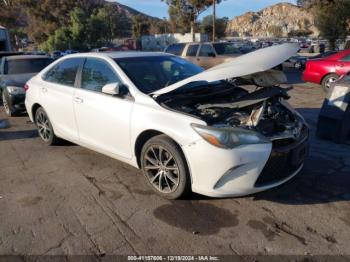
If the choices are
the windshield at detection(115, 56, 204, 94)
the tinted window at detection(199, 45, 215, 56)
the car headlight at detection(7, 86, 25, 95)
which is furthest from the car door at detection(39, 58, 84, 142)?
the tinted window at detection(199, 45, 215, 56)

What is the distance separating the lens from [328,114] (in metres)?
5.91

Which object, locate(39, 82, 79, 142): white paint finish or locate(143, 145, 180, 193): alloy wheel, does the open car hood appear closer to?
locate(143, 145, 180, 193): alloy wheel

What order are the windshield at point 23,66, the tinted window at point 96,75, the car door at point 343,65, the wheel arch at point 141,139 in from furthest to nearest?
the car door at point 343,65 → the windshield at point 23,66 → the tinted window at point 96,75 → the wheel arch at point 141,139

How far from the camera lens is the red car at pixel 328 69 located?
10.7 meters

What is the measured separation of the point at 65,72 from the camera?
554 centimetres

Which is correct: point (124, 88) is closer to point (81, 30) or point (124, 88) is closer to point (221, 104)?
point (221, 104)

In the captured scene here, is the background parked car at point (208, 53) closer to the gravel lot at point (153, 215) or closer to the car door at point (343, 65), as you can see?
the car door at point (343, 65)

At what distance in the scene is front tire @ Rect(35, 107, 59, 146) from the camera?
596 centimetres

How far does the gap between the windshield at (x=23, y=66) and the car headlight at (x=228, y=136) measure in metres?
7.79

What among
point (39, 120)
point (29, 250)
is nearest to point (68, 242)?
point (29, 250)

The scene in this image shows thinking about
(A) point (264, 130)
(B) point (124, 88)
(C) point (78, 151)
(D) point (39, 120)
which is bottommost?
(C) point (78, 151)

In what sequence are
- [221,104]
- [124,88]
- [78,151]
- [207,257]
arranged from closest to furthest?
[207,257] → [221,104] → [124,88] → [78,151]

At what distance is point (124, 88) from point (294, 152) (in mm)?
2062

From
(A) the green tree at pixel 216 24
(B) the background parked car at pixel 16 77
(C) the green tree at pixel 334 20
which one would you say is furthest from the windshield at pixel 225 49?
(A) the green tree at pixel 216 24
